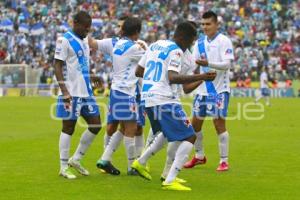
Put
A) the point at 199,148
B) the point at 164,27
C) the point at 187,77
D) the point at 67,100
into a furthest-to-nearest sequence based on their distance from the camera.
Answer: the point at 164,27
the point at 199,148
the point at 67,100
the point at 187,77

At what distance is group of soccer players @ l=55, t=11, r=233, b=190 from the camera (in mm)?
10712

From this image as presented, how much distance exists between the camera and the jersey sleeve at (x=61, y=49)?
38.4ft

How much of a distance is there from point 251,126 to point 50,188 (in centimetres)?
1439

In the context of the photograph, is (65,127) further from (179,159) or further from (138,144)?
(179,159)

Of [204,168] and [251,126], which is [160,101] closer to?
[204,168]

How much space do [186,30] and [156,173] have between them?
2.93m

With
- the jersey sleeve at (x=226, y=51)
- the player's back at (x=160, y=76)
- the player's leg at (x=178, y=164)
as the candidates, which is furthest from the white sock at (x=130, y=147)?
the jersey sleeve at (x=226, y=51)

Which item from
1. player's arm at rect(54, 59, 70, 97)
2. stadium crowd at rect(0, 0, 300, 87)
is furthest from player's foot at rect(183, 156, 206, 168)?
stadium crowd at rect(0, 0, 300, 87)

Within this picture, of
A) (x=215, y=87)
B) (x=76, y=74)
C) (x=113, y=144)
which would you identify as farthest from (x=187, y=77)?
(x=215, y=87)

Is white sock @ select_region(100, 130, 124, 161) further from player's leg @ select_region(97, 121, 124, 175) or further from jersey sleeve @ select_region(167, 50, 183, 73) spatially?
jersey sleeve @ select_region(167, 50, 183, 73)

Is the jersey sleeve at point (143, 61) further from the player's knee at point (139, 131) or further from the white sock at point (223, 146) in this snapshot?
the white sock at point (223, 146)

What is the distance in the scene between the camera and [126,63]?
12.2 meters

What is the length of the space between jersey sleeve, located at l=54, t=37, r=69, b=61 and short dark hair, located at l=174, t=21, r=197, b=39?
1.96 m

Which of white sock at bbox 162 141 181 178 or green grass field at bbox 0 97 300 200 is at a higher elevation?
white sock at bbox 162 141 181 178
